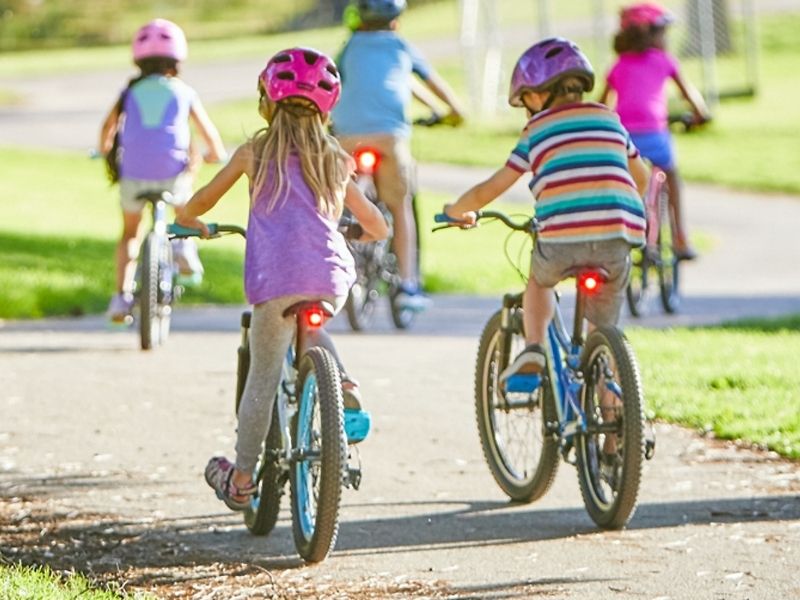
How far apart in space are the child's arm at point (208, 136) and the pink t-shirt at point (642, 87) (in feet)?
11.3

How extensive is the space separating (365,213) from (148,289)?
5.59 metres

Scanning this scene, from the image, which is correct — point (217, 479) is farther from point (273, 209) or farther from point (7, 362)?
point (7, 362)

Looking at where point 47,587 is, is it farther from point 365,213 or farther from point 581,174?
point 581,174

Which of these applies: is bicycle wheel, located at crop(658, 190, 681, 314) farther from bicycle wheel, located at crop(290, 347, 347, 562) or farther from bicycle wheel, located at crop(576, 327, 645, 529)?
bicycle wheel, located at crop(290, 347, 347, 562)

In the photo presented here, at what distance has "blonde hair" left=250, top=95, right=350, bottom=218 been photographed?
7.15m

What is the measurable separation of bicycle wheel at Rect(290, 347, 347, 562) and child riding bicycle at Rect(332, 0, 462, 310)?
20.9ft

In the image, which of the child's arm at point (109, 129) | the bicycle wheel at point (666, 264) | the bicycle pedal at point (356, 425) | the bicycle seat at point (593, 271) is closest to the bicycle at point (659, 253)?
the bicycle wheel at point (666, 264)

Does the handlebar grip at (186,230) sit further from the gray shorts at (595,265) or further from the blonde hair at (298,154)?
the gray shorts at (595,265)

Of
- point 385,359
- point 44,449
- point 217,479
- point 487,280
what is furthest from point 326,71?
point 487,280

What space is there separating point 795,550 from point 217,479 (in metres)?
2.05

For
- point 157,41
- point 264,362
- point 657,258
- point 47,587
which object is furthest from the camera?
point 657,258

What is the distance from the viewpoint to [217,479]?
296 inches

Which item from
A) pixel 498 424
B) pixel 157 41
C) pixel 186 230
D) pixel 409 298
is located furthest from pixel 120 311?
pixel 186 230

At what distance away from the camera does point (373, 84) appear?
13523 millimetres
